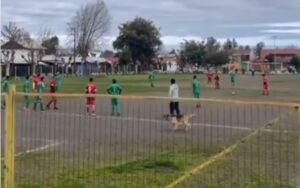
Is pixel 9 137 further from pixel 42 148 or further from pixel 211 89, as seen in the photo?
pixel 211 89

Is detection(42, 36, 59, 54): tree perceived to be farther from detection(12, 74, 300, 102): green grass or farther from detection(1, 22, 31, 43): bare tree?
detection(12, 74, 300, 102): green grass

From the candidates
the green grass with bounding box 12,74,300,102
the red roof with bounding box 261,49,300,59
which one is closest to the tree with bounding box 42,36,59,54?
the green grass with bounding box 12,74,300,102

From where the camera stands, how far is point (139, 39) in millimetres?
108375

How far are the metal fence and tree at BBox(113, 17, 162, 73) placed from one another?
88546mm

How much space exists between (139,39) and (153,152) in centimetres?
9535

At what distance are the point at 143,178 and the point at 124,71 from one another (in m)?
112

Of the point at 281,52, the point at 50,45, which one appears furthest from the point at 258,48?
the point at 50,45

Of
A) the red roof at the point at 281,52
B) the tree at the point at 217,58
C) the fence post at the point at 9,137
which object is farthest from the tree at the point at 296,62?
the fence post at the point at 9,137

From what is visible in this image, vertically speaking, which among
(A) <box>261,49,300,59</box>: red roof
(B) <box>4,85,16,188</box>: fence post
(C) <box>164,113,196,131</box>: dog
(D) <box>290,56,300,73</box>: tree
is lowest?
(C) <box>164,113,196,131</box>: dog

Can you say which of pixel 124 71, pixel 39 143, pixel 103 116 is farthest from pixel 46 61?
pixel 39 143

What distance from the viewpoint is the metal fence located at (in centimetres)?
999

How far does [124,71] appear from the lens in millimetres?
122062

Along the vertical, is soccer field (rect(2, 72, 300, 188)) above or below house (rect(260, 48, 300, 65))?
below

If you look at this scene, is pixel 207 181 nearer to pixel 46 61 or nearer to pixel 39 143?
pixel 39 143
